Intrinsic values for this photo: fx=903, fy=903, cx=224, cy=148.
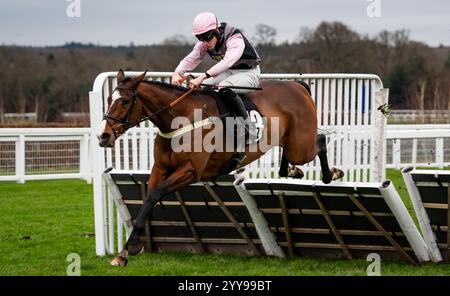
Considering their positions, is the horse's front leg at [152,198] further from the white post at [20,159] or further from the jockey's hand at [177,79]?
the white post at [20,159]

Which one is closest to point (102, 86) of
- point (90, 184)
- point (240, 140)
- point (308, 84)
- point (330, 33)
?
point (240, 140)

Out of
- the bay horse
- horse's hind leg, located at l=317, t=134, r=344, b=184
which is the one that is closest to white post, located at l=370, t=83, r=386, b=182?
horse's hind leg, located at l=317, t=134, r=344, b=184

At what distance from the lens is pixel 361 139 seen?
1055 centimetres

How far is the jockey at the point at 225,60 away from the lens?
27.1 feet

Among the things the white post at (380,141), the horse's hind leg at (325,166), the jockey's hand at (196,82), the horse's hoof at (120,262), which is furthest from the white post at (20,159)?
the horse's hoof at (120,262)

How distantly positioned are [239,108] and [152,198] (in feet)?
4.02

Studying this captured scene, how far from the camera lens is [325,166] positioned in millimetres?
9109

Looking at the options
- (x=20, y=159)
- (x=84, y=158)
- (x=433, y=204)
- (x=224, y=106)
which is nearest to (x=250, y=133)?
(x=224, y=106)

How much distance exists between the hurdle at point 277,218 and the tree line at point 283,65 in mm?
20894

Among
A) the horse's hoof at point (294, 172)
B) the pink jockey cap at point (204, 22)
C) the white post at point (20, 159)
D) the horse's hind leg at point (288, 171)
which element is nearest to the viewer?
the pink jockey cap at point (204, 22)

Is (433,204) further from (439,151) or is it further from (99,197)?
(439,151)

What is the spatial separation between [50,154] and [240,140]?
995 centimetres

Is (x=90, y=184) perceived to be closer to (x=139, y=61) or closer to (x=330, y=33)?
(x=139, y=61)

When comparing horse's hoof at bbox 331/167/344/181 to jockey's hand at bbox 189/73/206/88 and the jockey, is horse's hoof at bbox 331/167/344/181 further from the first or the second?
jockey's hand at bbox 189/73/206/88
